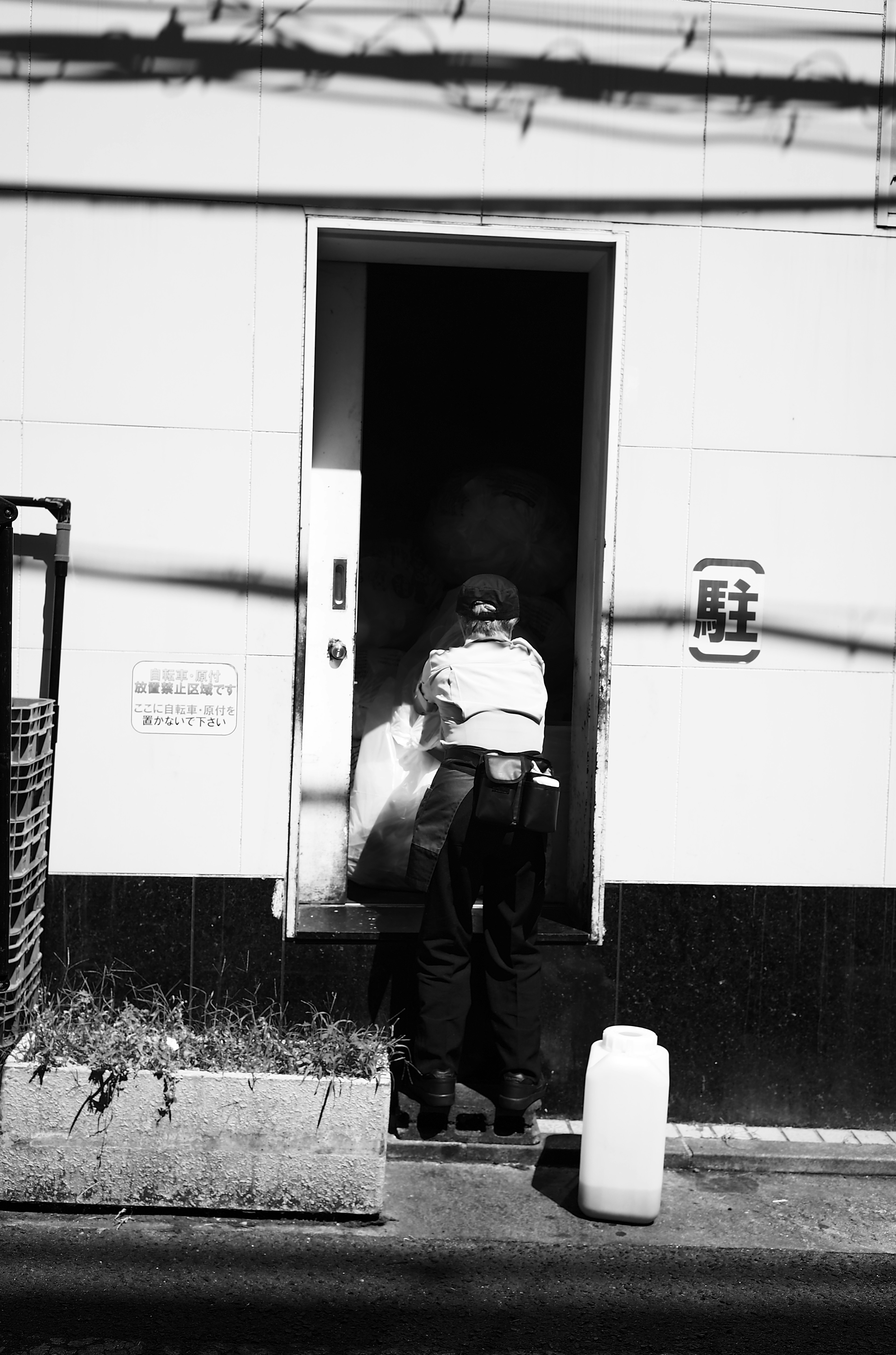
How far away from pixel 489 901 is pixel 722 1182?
1281mm

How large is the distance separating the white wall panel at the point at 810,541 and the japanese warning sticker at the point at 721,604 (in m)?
0.03

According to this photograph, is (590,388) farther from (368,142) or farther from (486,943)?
(486,943)

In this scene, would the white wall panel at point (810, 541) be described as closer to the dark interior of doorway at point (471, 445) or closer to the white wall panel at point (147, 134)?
the dark interior of doorway at point (471, 445)

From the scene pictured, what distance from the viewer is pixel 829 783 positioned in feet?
16.4

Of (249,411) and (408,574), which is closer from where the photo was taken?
(249,411)

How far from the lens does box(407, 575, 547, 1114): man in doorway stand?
4629 millimetres

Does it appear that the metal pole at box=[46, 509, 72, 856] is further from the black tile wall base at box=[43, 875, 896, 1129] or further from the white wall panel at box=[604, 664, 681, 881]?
the white wall panel at box=[604, 664, 681, 881]

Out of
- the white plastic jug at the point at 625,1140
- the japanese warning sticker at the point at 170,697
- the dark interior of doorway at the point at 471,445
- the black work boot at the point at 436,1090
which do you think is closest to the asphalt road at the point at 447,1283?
the white plastic jug at the point at 625,1140

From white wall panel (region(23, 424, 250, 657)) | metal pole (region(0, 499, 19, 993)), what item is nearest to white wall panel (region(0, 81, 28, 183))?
white wall panel (region(23, 424, 250, 657))

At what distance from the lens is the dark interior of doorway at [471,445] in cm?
585

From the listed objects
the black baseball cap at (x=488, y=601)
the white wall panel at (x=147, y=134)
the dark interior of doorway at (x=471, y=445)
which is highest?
the white wall panel at (x=147, y=134)

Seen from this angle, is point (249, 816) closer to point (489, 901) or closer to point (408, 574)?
point (489, 901)

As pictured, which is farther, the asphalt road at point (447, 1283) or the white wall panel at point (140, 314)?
the white wall panel at point (140, 314)

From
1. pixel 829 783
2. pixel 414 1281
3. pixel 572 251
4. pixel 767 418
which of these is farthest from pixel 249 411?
pixel 414 1281
